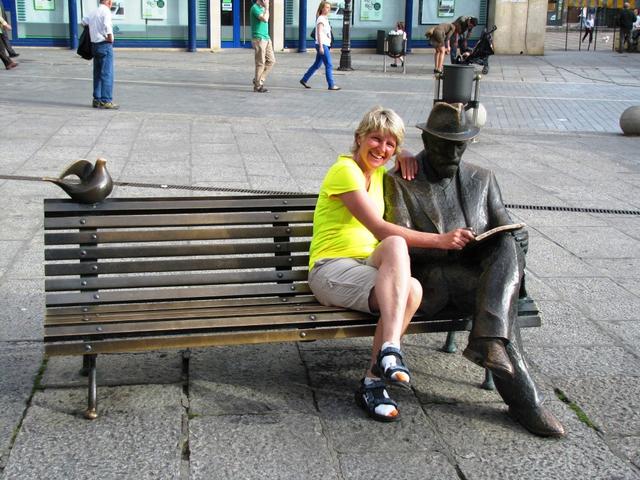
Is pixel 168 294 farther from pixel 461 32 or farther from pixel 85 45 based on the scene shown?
pixel 461 32

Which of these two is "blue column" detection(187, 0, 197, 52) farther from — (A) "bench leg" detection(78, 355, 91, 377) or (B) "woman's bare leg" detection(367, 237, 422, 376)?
(B) "woman's bare leg" detection(367, 237, 422, 376)

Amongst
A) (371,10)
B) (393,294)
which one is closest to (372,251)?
(393,294)

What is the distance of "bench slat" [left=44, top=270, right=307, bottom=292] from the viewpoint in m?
3.91

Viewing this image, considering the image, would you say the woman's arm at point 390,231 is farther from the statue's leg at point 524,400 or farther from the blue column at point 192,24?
the blue column at point 192,24

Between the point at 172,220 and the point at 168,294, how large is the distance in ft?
1.21

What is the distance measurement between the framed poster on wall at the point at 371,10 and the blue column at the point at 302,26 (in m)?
1.84

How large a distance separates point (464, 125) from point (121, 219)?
5.40 ft

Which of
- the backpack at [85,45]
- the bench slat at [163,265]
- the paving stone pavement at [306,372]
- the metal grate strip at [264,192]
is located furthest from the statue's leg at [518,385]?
the backpack at [85,45]

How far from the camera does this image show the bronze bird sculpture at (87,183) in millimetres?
4012

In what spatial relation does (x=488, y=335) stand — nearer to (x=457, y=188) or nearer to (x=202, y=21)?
(x=457, y=188)

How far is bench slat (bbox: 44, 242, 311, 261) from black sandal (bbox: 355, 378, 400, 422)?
0.89 metres

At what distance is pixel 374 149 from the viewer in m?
4.08

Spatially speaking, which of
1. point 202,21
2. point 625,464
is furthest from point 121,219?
point 202,21

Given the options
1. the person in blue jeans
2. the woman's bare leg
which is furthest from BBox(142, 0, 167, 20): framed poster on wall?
the woman's bare leg
